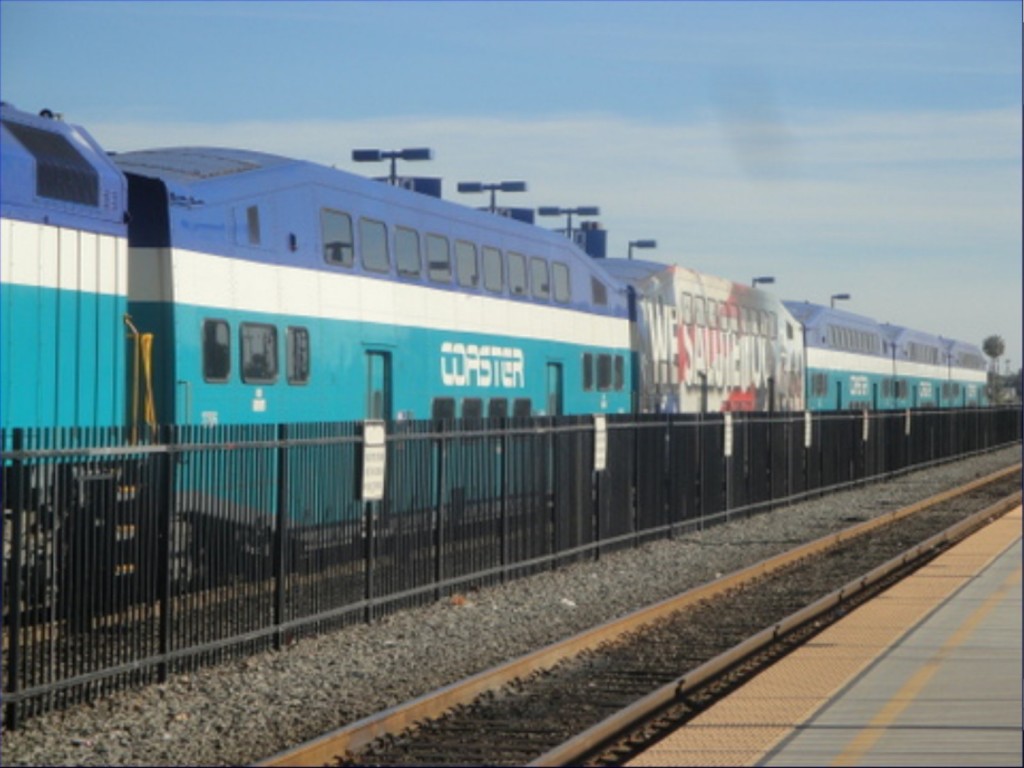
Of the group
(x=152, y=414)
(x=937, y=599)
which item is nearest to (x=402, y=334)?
(x=152, y=414)

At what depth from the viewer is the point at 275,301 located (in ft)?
64.5

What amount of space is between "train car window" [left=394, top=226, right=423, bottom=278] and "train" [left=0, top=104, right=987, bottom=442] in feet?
0.10

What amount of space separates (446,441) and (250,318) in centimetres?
242

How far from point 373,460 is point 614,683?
3808 mm

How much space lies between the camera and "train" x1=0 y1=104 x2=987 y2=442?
15.6 m

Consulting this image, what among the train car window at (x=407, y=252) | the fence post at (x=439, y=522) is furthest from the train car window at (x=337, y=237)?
the fence post at (x=439, y=522)

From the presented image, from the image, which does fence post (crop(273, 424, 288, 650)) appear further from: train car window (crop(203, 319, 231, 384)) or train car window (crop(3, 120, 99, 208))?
train car window (crop(203, 319, 231, 384))

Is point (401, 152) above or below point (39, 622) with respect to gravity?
above

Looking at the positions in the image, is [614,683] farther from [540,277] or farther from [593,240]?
[593,240]

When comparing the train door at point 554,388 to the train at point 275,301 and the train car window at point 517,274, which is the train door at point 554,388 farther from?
the train car window at point 517,274

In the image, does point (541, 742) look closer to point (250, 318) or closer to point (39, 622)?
point (39, 622)

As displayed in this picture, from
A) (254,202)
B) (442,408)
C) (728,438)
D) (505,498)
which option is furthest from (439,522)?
(728,438)

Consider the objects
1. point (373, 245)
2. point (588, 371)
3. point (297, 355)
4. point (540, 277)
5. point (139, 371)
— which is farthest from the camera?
point (588, 371)

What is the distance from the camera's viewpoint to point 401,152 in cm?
4119
